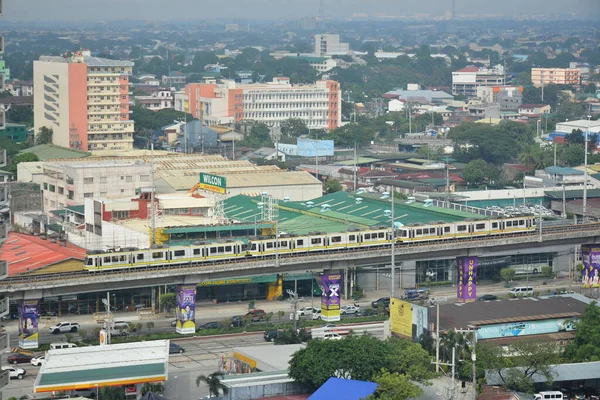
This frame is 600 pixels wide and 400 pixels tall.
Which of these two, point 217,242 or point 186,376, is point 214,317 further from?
point 186,376

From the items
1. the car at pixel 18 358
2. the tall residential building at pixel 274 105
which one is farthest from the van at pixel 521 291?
the tall residential building at pixel 274 105

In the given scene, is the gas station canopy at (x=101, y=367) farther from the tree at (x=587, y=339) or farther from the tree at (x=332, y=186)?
the tree at (x=332, y=186)

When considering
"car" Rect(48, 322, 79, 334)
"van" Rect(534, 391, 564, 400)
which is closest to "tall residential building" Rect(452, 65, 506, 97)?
"car" Rect(48, 322, 79, 334)

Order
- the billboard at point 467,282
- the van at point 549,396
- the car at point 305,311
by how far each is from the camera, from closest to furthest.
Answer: the van at point 549,396
the car at point 305,311
the billboard at point 467,282

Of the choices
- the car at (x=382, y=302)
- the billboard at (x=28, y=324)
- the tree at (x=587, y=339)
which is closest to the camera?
the tree at (x=587, y=339)

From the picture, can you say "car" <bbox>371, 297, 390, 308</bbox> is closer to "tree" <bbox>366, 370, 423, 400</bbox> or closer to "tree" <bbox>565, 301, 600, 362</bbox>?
"tree" <bbox>565, 301, 600, 362</bbox>

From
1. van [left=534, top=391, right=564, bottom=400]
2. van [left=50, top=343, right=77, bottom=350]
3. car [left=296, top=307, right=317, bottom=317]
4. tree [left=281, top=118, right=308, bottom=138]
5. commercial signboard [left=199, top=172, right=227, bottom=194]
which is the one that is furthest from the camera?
tree [left=281, top=118, right=308, bottom=138]

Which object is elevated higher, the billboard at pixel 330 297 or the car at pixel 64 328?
the billboard at pixel 330 297
